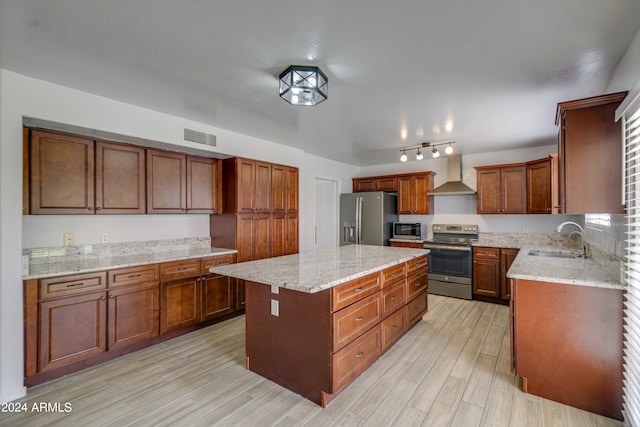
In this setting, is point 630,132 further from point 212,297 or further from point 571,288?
point 212,297

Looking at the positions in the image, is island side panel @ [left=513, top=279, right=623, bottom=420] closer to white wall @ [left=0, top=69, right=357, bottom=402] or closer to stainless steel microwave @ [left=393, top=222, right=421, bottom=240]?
stainless steel microwave @ [left=393, top=222, right=421, bottom=240]

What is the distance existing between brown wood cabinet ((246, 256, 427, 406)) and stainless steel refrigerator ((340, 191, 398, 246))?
2.85 metres

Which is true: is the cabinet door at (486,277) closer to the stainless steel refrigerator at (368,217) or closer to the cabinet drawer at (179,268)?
the stainless steel refrigerator at (368,217)

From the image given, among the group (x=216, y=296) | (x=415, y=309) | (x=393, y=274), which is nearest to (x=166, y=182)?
(x=216, y=296)

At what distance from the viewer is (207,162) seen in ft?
12.3

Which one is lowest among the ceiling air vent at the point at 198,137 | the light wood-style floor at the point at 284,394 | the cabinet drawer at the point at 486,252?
the light wood-style floor at the point at 284,394

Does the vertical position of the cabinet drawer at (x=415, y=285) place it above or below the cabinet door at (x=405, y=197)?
below

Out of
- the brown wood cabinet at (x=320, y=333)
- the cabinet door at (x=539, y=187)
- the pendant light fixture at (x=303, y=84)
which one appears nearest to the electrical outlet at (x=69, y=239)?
the brown wood cabinet at (x=320, y=333)

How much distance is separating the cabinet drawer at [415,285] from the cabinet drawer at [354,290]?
0.79 meters

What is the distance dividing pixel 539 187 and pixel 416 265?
103 inches

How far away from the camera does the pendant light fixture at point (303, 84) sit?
6.99 feet

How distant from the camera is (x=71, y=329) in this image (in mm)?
2434

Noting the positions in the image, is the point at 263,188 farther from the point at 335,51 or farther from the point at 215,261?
the point at 335,51

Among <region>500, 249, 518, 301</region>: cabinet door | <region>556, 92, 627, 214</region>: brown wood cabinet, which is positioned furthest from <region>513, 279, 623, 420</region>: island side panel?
<region>500, 249, 518, 301</region>: cabinet door
